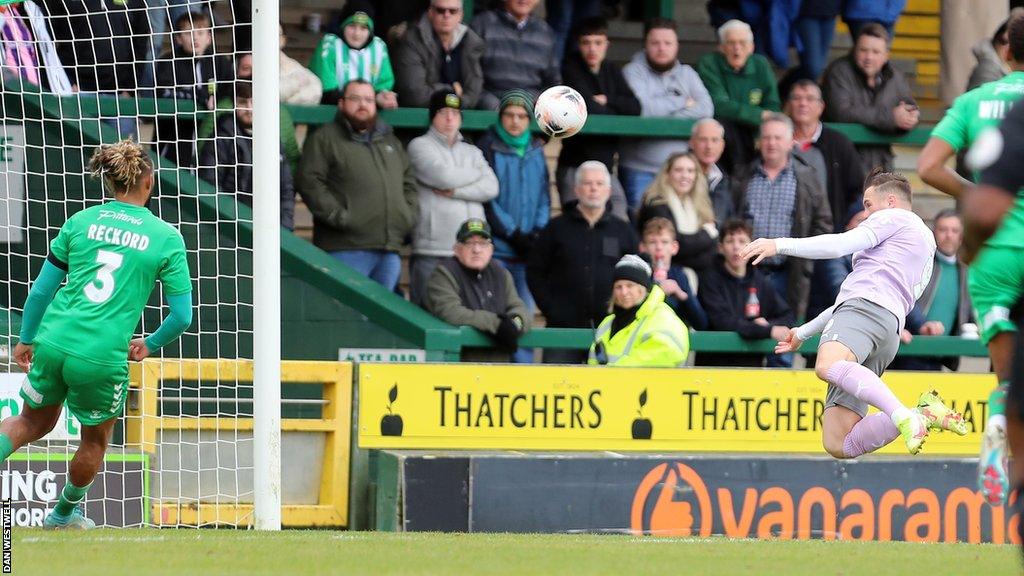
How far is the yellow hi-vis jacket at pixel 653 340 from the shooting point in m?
11.5

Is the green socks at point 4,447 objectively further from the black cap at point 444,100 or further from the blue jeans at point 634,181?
the blue jeans at point 634,181

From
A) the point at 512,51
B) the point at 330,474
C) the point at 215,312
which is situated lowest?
the point at 330,474

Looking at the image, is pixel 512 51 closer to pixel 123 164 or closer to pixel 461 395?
pixel 461 395

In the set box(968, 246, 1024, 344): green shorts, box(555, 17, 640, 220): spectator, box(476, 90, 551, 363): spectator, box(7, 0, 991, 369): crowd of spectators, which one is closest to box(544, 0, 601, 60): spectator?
box(7, 0, 991, 369): crowd of spectators

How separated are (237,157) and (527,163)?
226 centimetres

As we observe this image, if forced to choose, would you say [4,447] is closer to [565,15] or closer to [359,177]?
[359,177]

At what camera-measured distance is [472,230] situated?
1201 cm

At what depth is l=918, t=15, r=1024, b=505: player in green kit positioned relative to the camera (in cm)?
574

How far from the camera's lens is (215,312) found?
38.9 ft

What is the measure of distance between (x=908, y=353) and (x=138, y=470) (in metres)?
6.14

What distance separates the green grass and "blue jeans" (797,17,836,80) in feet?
23.0

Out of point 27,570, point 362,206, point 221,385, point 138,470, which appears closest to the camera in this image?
point 27,570

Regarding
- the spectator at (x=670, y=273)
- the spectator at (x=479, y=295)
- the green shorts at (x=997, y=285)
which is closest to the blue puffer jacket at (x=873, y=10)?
the spectator at (x=670, y=273)

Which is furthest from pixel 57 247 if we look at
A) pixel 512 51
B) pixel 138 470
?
pixel 512 51
